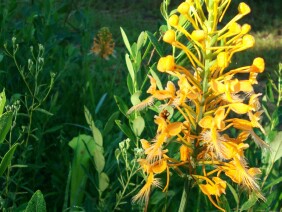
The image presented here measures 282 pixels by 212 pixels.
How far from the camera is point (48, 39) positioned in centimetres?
353

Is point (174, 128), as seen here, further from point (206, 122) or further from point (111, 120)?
point (111, 120)

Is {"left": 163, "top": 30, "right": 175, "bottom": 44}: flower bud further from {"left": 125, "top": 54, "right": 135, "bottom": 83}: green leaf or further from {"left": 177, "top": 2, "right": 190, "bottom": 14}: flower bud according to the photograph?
{"left": 125, "top": 54, "right": 135, "bottom": 83}: green leaf

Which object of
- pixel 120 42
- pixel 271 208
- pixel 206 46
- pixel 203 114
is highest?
pixel 206 46

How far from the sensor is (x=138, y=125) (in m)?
2.37

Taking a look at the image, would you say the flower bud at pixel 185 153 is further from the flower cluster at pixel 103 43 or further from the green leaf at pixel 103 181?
the flower cluster at pixel 103 43

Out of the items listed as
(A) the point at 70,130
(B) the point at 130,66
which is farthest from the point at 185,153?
(A) the point at 70,130

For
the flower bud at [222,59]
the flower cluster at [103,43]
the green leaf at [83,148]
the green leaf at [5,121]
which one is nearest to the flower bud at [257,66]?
the flower bud at [222,59]

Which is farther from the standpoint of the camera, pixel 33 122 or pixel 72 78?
pixel 72 78

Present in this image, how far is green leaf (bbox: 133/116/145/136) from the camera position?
7.73ft

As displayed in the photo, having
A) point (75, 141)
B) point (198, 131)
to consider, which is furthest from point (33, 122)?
point (198, 131)

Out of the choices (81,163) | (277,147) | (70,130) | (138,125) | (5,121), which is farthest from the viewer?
(70,130)

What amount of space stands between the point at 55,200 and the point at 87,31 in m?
1.31

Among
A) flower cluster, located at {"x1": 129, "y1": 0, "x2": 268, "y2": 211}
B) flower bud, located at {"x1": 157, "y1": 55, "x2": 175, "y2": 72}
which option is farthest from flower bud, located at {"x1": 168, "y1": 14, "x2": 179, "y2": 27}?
flower bud, located at {"x1": 157, "y1": 55, "x2": 175, "y2": 72}

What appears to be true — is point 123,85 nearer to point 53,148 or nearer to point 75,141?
point 53,148
